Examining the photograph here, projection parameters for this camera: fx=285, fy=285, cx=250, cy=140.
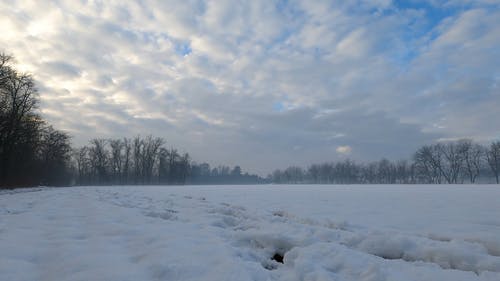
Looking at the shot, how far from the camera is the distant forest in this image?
97.0 feet

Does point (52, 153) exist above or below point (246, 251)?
above

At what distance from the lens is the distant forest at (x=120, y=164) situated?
97.0 ft

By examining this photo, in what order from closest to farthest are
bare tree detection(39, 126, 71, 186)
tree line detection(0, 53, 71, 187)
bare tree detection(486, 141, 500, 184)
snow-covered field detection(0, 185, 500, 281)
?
1. snow-covered field detection(0, 185, 500, 281)
2. tree line detection(0, 53, 71, 187)
3. bare tree detection(39, 126, 71, 186)
4. bare tree detection(486, 141, 500, 184)

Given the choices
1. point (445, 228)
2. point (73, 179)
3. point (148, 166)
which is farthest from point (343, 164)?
point (445, 228)

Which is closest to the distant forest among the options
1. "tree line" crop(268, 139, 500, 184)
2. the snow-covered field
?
"tree line" crop(268, 139, 500, 184)

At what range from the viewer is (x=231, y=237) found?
14.8 feet

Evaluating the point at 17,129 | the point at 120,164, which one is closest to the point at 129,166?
the point at 120,164

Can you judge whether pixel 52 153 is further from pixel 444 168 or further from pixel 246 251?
pixel 444 168

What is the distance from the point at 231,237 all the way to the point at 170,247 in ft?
3.76

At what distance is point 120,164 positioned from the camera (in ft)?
254

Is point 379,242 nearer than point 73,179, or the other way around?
point 379,242

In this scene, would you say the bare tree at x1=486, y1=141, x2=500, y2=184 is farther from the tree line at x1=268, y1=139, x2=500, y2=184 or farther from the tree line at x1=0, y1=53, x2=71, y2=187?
the tree line at x1=0, y1=53, x2=71, y2=187

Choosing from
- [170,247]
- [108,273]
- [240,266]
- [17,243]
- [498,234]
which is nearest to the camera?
[108,273]

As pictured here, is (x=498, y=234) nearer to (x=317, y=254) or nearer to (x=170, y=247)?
(x=317, y=254)
